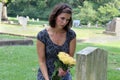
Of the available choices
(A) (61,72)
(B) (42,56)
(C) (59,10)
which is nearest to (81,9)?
(B) (42,56)

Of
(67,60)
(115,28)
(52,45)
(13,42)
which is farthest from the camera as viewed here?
(115,28)

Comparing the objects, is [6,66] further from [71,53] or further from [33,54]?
[71,53]

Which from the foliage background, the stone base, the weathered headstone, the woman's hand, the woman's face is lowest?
the foliage background

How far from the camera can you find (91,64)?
9.27 feet

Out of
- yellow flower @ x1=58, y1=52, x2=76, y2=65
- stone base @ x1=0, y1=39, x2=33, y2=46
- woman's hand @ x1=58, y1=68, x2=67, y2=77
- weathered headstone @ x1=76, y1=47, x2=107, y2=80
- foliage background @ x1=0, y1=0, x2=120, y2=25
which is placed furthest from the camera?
foliage background @ x1=0, y1=0, x2=120, y2=25

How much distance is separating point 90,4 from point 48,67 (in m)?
37.3

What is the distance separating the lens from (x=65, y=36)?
3.45 metres

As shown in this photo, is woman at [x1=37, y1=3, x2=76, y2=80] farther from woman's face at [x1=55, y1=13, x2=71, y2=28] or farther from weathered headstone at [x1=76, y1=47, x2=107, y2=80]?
weathered headstone at [x1=76, y1=47, x2=107, y2=80]

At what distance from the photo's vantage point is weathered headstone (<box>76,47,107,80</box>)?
270 centimetres

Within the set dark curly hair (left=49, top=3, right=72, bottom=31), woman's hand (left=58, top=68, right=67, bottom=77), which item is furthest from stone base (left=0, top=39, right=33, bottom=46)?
woman's hand (left=58, top=68, right=67, bottom=77)

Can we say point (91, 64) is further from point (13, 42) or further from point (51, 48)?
point (13, 42)

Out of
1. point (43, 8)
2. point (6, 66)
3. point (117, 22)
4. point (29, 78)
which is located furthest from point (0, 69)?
point (43, 8)

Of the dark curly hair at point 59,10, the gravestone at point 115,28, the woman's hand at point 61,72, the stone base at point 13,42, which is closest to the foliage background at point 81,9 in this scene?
the gravestone at point 115,28

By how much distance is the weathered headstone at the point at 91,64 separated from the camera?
2.70 metres
